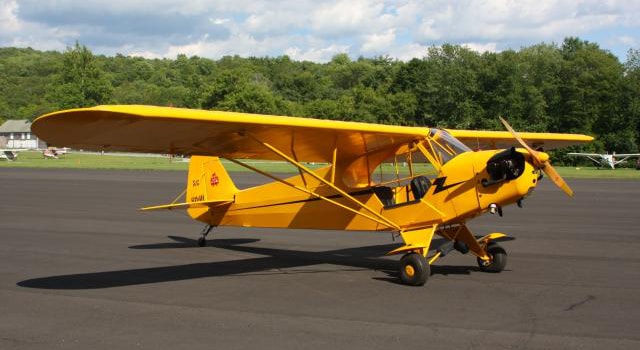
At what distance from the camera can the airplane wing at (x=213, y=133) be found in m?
7.28

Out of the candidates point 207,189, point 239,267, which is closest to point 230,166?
point 207,189

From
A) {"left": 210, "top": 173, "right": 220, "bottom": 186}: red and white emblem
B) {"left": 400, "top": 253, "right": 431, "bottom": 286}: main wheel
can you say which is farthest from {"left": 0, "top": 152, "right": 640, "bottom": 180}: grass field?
{"left": 400, "top": 253, "right": 431, "bottom": 286}: main wheel

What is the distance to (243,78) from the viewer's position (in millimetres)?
90375

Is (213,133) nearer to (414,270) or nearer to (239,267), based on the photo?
(239,267)

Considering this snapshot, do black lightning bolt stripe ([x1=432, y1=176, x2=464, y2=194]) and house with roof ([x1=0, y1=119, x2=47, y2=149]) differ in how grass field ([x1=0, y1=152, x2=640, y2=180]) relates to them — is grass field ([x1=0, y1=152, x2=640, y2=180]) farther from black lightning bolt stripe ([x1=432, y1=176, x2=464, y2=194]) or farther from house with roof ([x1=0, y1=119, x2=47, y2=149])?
house with roof ([x1=0, y1=119, x2=47, y2=149])

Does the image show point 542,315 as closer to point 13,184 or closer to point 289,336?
point 289,336

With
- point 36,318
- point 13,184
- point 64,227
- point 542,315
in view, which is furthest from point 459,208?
point 13,184

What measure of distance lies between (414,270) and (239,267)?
3.08m

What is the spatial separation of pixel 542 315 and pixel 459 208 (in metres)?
2.23

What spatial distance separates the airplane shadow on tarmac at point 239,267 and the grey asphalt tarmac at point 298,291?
3cm

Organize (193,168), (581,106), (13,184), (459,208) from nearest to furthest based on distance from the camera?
(459,208)
(193,168)
(13,184)
(581,106)

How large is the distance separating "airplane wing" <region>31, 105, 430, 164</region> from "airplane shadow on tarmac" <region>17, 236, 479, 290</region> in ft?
5.73

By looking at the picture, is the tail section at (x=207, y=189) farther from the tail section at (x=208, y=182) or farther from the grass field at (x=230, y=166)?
the grass field at (x=230, y=166)

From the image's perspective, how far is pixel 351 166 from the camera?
10.5m
